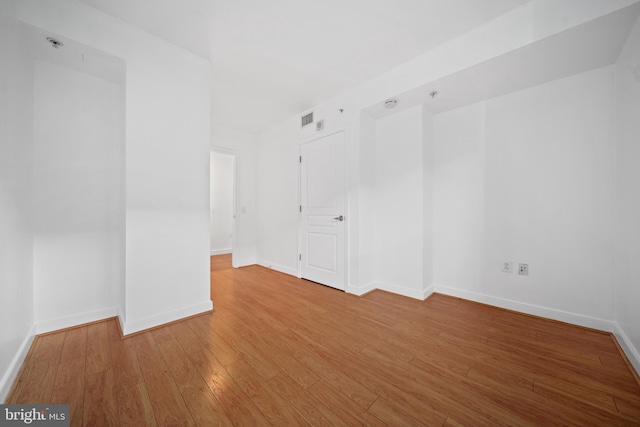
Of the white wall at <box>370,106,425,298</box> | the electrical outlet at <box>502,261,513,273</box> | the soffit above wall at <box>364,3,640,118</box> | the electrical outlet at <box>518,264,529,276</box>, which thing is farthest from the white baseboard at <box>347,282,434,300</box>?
the soffit above wall at <box>364,3,640,118</box>

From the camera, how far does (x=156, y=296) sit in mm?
2168

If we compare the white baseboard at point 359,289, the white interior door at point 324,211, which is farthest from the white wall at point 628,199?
the white interior door at point 324,211

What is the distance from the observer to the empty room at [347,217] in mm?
1427

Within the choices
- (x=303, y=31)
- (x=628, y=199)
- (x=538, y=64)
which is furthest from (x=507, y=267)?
(x=303, y=31)

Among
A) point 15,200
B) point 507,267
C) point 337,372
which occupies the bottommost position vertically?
point 337,372

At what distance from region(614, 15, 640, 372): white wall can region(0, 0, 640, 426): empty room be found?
0.03 m

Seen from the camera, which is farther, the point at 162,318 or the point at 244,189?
the point at 244,189

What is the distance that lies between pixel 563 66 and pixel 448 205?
1.60m

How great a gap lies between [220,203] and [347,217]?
4495mm

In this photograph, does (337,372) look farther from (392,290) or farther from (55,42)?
(55,42)

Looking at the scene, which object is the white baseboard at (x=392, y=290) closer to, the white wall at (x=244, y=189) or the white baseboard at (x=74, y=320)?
the white wall at (x=244, y=189)

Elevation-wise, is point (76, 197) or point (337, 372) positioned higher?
point (76, 197)

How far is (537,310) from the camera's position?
2383 millimetres

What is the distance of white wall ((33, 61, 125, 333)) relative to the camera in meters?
2.05
